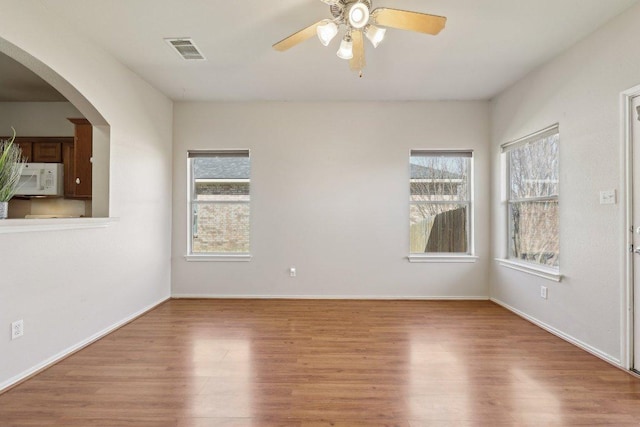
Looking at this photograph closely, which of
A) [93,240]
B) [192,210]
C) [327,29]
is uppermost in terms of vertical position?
[327,29]

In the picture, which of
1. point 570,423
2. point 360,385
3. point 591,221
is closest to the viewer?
point 570,423

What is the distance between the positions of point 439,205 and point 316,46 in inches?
107

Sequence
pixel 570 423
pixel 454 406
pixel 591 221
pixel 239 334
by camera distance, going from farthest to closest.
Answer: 1. pixel 239 334
2. pixel 591 221
3. pixel 454 406
4. pixel 570 423

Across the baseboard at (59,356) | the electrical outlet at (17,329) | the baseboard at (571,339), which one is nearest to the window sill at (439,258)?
the baseboard at (571,339)

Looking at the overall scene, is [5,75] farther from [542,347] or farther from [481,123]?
[542,347]

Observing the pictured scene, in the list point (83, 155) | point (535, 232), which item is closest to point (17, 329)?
point (83, 155)

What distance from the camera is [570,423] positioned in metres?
1.87

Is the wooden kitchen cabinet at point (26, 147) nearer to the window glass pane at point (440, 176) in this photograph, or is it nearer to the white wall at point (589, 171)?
the window glass pane at point (440, 176)

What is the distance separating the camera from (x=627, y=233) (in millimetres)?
2449

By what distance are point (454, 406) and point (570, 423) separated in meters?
0.62

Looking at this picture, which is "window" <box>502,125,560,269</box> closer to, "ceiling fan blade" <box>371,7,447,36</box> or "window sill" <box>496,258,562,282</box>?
"window sill" <box>496,258,562,282</box>

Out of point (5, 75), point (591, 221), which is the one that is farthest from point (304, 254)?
point (5, 75)

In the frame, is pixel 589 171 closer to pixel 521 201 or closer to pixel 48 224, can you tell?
pixel 521 201

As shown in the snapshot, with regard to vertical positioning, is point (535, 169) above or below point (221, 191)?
above
